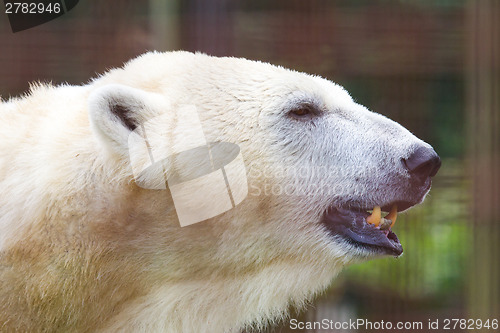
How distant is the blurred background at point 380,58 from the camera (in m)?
3.84

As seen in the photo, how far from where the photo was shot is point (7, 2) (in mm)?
4180

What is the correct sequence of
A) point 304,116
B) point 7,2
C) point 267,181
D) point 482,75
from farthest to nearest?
point 7,2 → point 482,75 → point 304,116 → point 267,181

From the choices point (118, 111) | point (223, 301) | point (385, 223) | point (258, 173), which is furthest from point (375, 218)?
point (118, 111)

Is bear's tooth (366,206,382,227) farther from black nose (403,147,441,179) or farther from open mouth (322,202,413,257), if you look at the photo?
black nose (403,147,441,179)

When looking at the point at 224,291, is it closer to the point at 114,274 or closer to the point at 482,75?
the point at 114,274

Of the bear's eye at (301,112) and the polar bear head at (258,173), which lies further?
the bear's eye at (301,112)

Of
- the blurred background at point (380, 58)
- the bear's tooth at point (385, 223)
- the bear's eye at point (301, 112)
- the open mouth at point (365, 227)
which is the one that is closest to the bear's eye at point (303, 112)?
the bear's eye at point (301, 112)

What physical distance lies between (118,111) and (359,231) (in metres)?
0.89

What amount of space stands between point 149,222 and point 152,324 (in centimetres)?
36

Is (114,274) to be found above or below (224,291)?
above

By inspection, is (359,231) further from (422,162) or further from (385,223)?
(422,162)

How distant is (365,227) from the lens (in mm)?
2277

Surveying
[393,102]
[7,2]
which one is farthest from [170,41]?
[393,102]

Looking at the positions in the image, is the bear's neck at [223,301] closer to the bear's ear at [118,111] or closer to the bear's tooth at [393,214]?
the bear's tooth at [393,214]
